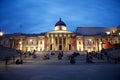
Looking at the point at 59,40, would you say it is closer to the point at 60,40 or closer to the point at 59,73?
the point at 60,40

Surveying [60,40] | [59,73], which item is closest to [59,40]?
[60,40]

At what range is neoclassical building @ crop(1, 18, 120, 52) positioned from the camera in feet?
250

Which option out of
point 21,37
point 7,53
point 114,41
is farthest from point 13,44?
point 114,41

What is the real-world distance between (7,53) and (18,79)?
33.4 meters

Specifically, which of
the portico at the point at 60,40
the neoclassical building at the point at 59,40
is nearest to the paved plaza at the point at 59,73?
the neoclassical building at the point at 59,40

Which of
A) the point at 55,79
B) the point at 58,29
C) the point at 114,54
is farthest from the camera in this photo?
the point at 58,29

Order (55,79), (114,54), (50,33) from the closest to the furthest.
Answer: (55,79) → (114,54) → (50,33)

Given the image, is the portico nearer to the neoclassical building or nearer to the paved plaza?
the neoclassical building

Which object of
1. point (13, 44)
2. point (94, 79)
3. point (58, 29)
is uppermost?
point (58, 29)

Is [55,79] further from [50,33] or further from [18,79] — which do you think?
[50,33]

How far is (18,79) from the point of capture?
32.7ft

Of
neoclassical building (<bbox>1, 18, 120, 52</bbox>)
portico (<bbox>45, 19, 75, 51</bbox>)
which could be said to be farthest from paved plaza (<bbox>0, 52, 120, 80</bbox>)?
portico (<bbox>45, 19, 75, 51</bbox>)

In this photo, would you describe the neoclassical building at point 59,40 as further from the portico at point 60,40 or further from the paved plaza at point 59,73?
the paved plaza at point 59,73

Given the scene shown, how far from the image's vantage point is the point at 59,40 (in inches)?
3071
